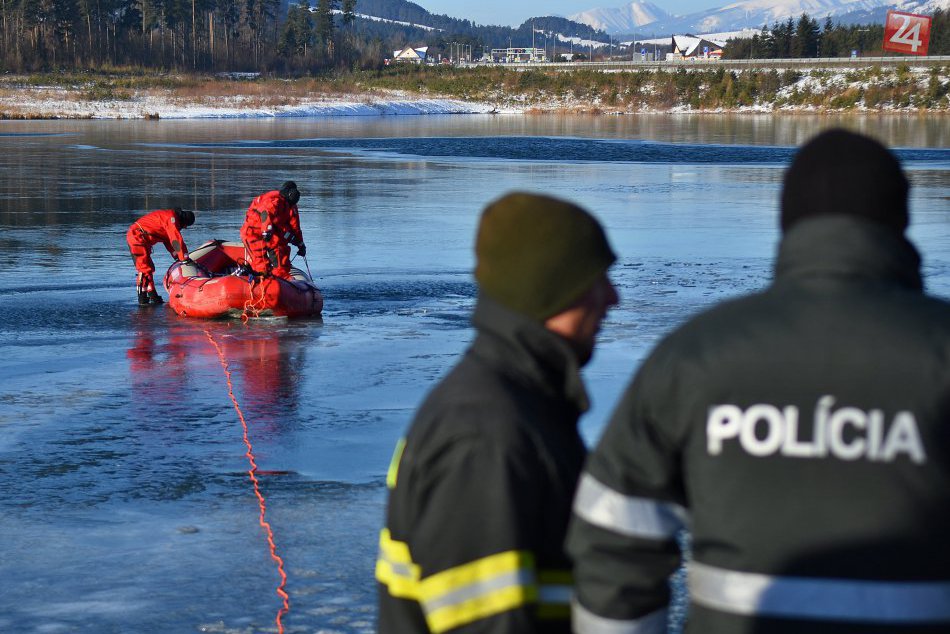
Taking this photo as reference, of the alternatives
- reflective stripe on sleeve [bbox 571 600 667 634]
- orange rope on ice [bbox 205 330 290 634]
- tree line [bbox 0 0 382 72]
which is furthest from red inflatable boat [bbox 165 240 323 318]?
tree line [bbox 0 0 382 72]

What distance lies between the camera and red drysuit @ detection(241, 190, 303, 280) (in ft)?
44.0

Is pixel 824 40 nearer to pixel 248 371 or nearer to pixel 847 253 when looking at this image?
pixel 248 371

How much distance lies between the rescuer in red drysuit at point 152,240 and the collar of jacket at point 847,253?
1234 centimetres

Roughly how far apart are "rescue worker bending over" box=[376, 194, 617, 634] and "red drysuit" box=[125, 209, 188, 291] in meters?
12.0

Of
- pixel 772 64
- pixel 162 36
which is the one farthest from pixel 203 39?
pixel 772 64

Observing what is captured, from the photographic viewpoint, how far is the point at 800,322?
2.08 metres

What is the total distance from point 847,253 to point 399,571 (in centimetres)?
105

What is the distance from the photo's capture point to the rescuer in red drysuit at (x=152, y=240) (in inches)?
548

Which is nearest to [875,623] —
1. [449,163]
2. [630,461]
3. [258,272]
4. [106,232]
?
[630,461]

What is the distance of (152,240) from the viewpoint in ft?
46.9

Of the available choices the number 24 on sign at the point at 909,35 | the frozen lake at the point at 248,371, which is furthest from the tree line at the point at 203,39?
the frozen lake at the point at 248,371

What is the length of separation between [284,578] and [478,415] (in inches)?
125

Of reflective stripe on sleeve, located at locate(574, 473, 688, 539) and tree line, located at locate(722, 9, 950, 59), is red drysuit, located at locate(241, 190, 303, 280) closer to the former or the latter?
reflective stripe on sleeve, located at locate(574, 473, 688, 539)

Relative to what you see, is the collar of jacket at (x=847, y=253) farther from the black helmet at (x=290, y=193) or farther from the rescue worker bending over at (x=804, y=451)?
the black helmet at (x=290, y=193)
